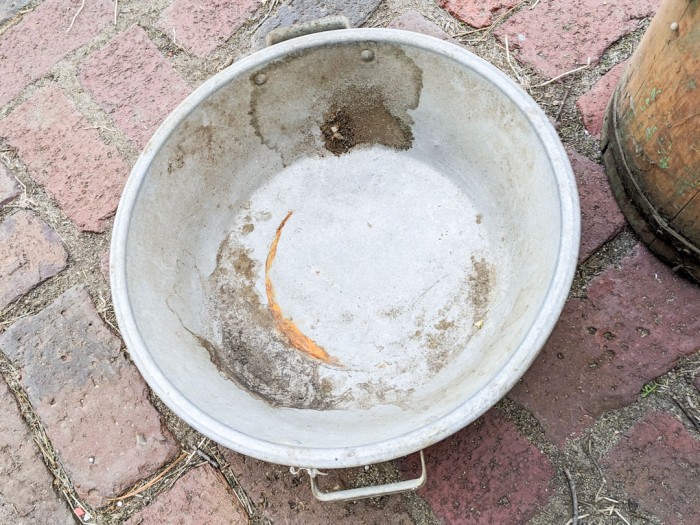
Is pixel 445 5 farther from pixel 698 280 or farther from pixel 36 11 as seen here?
pixel 36 11

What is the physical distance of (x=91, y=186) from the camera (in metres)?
1.33

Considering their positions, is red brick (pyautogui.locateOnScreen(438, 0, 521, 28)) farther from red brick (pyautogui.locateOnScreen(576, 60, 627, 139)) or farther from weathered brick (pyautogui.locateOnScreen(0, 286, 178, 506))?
weathered brick (pyautogui.locateOnScreen(0, 286, 178, 506))

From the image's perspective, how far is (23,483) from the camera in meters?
1.15

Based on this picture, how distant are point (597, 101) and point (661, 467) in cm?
73

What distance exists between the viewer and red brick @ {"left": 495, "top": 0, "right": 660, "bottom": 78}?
4.21 ft

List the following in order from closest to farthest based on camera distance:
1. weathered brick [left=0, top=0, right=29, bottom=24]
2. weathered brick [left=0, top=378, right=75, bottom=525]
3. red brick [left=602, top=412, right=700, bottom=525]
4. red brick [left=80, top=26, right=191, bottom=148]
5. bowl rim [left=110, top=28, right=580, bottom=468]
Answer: bowl rim [left=110, top=28, right=580, bottom=468], red brick [left=602, top=412, right=700, bottom=525], weathered brick [left=0, top=378, right=75, bottom=525], red brick [left=80, top=26, right=191, bottom=148], weathered brick [left=0, top=0, right=29, bottom=24]

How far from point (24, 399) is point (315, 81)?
34.2 inches

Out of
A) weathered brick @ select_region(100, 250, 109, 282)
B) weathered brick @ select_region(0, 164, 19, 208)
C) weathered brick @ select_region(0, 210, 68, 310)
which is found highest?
weathered brick @ select_region(0, 164, 19, 208)

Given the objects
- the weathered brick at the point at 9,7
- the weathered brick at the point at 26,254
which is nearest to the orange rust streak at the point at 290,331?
the weathered brick at the point at 26,254

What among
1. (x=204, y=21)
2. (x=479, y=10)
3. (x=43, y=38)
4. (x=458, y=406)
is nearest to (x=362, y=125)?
(x=479, y=10)

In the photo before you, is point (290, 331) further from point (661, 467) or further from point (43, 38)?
point (43, 38)

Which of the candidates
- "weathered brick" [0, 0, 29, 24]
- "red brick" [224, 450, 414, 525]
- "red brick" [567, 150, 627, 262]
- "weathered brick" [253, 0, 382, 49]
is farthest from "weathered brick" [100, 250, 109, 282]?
"red brick" [567, 150, 627, 262]

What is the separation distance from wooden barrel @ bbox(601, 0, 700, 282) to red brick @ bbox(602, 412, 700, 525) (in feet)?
0.94

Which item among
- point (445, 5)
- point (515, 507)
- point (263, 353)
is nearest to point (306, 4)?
point (445, 5)
